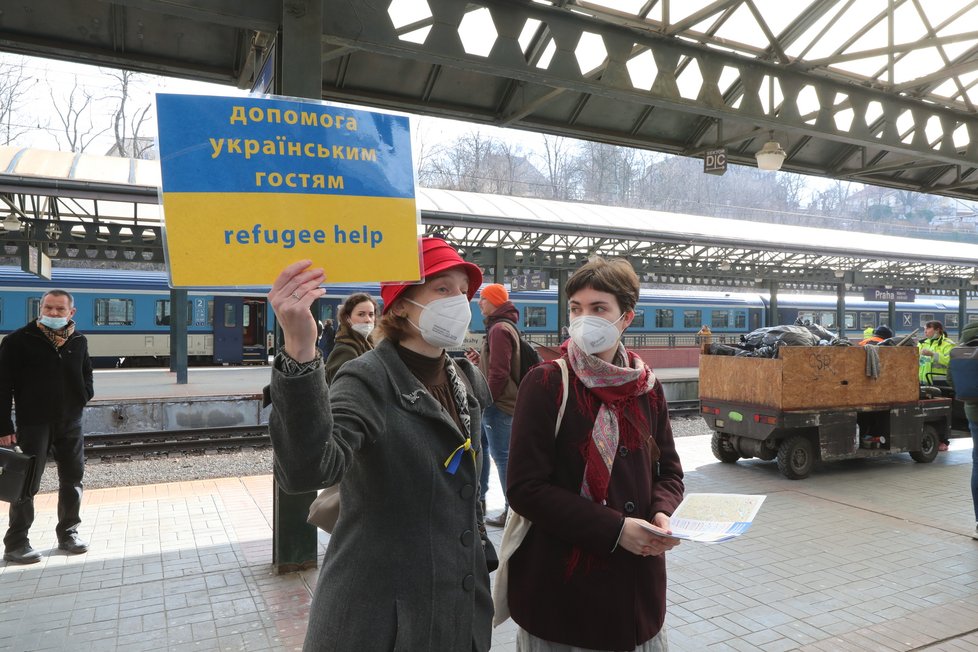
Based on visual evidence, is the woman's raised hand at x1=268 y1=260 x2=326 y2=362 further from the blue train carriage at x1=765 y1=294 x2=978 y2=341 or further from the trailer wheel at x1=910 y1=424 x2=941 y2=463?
the blue train carriage at x1=765 y1=294 x2=978 y2=341

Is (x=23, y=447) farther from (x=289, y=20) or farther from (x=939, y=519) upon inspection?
(x=939, y=519)

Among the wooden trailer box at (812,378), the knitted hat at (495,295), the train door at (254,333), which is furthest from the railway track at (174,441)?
the train door at (254,333)

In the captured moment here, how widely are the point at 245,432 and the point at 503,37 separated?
334 inches

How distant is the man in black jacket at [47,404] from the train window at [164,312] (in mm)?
18417

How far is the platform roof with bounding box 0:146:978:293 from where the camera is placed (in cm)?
1296

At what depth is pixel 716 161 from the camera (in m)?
7.95

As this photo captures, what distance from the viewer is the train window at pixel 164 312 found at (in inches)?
892

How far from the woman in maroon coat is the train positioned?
42.6ft

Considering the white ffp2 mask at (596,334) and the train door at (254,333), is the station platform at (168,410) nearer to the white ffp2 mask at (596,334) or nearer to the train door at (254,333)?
the train door at (254,333)

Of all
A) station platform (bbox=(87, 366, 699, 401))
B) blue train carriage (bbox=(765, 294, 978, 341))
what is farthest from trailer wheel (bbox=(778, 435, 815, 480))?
blue train carriage (bbox=(765, 294, 978, 341))

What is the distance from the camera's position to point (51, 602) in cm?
434

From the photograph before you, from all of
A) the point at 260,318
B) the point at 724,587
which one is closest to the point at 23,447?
the point at 724,587

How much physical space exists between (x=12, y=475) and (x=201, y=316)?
19.7m

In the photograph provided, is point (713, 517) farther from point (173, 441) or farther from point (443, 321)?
point (173, 441)
